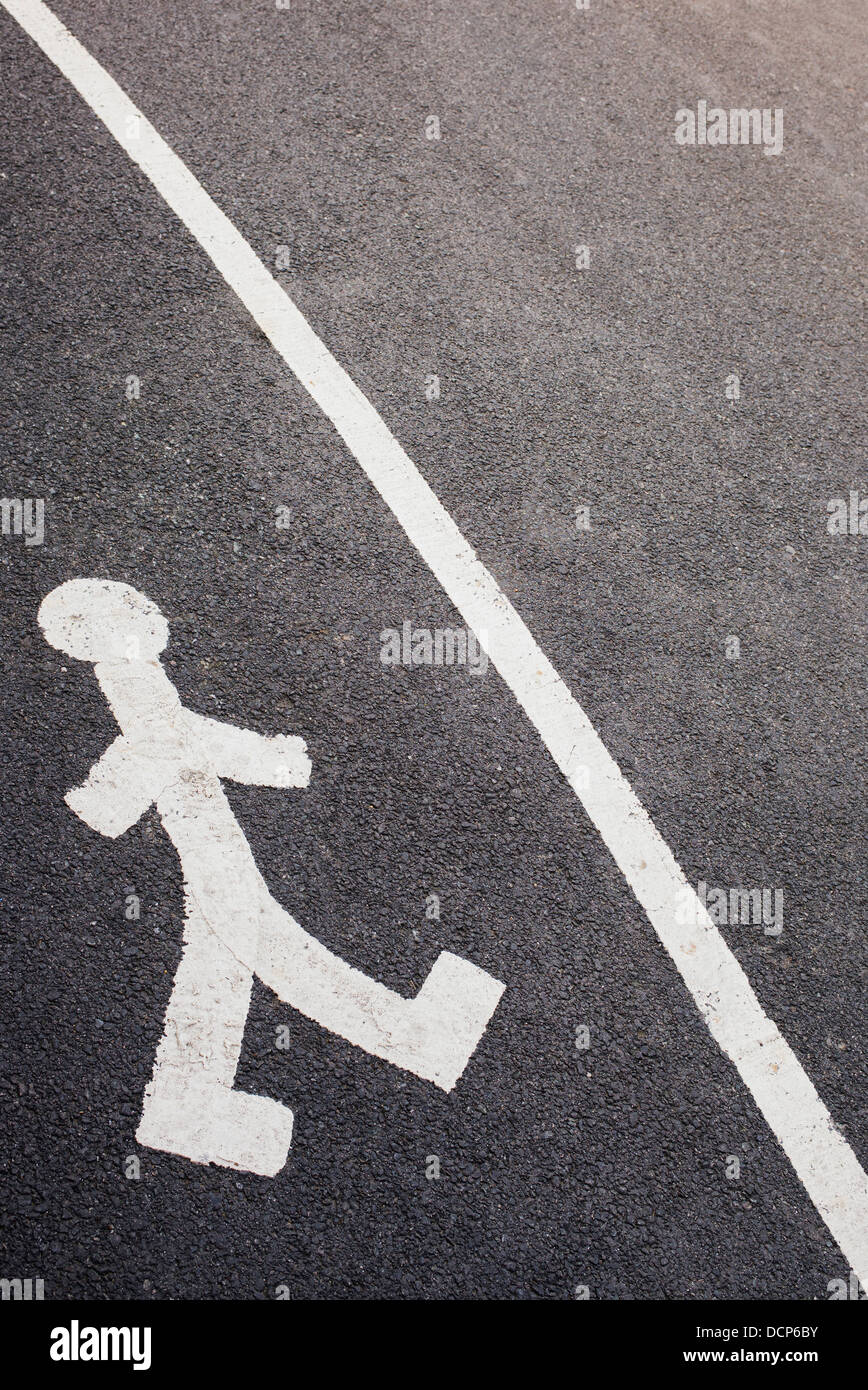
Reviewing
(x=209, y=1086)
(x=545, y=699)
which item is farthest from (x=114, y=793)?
(x=545, y=699)

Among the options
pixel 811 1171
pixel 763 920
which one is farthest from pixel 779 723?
pixel 811 1171

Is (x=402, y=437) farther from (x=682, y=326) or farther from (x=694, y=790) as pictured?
(x=694, y=790)

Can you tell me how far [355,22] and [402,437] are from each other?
10.1ft

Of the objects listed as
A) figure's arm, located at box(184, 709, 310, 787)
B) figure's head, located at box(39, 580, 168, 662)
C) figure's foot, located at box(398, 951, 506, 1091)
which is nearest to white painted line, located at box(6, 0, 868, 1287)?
figure's foot, located at box(398, 951, 506, 1091)

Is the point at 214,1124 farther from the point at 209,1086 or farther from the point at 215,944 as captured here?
the point at 215,944

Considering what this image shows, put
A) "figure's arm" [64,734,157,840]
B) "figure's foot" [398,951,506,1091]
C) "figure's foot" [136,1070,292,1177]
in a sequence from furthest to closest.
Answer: "figure's arm" [64,734,157,840], "figure's foot" [398,951,506,1091], "figure's foot" [136,1070,292,1177]

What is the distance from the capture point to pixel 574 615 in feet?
13.5

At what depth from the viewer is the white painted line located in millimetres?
3207

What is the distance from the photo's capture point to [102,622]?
3.82 meters

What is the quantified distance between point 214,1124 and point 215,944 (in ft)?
1.68

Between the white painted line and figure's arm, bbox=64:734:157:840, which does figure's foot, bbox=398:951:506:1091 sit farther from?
figure's arm, bbox=64:734:157:840

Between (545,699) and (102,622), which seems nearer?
(102,622)

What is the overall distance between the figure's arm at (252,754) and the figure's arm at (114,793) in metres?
0.23

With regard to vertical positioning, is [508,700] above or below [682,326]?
below
